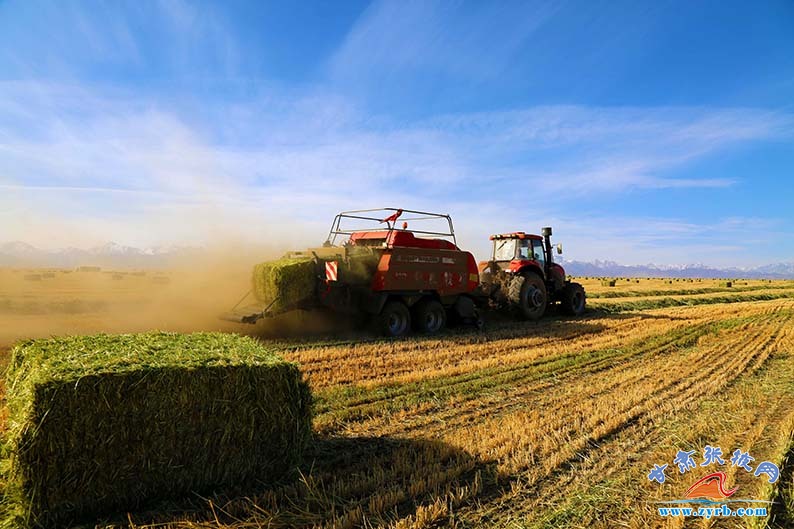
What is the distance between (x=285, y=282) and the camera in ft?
31.7

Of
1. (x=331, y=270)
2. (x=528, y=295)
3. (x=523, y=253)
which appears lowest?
(x=528, y=295)

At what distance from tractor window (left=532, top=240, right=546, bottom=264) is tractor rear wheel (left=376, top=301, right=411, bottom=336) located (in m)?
5.31

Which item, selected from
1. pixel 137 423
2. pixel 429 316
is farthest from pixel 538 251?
pixel 137 423

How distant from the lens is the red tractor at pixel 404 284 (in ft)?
33.4

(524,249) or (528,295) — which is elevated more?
(524,249)

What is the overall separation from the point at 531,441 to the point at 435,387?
2.13 meters

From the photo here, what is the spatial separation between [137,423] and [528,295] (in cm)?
1182

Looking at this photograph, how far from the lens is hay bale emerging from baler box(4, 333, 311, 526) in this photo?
3025mm

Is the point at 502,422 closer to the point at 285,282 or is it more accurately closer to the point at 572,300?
the point at 285,282

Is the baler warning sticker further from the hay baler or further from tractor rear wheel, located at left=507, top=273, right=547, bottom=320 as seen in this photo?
tractor rear wheel, located at left=507, top=273, right=547, bottom=320

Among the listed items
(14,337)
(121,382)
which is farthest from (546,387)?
(14,337)

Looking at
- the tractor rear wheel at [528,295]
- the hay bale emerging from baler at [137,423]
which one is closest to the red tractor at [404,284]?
the tractor rear wheel at [528,295]

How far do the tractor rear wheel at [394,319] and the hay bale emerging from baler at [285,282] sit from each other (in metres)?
1.69

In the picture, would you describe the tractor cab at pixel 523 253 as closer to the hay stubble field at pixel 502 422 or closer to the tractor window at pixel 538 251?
the tractor window at pixel 538 251
